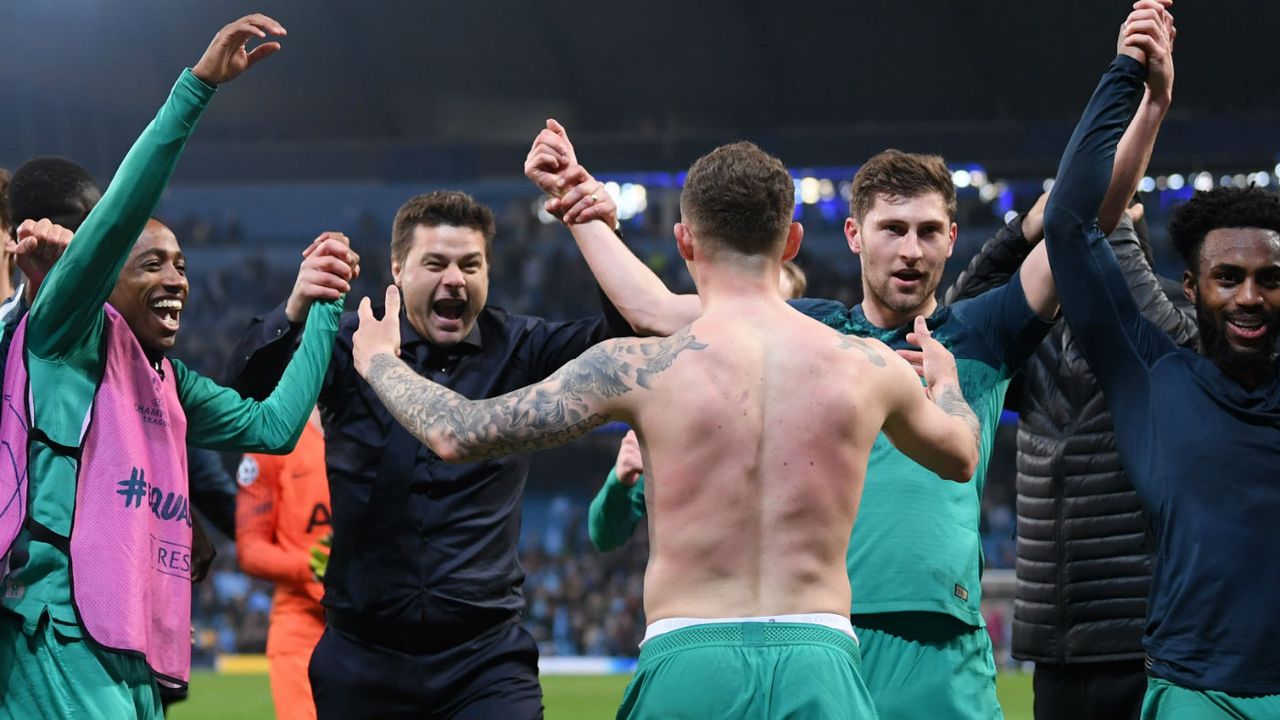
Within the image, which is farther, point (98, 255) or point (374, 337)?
point (374, 337)

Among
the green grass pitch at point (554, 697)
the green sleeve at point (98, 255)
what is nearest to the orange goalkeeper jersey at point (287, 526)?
the green sleeve at point (98, 255)

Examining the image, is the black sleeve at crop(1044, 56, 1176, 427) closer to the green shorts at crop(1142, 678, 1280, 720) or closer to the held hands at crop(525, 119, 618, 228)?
the green shorts at crop(1142, 678, 1280, 720)

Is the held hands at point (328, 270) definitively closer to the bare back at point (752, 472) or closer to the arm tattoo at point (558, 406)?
the arm tattoo at point (558, 406)

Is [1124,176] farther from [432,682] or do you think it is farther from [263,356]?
[263,356]

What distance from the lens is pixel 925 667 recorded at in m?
3.96

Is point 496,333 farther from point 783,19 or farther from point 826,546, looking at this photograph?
point 783,19

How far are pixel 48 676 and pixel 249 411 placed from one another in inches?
44.2

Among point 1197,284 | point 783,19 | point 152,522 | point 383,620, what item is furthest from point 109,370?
point 783,19

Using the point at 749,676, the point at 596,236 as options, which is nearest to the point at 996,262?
the point at 596,236

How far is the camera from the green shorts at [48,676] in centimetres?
361

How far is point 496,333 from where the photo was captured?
530 cm

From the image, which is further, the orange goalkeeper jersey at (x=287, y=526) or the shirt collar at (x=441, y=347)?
the orange goalkeeper jersey at (x=287, y=526)

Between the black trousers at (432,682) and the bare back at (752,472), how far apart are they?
1685 millimetres

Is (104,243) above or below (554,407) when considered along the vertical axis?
above
